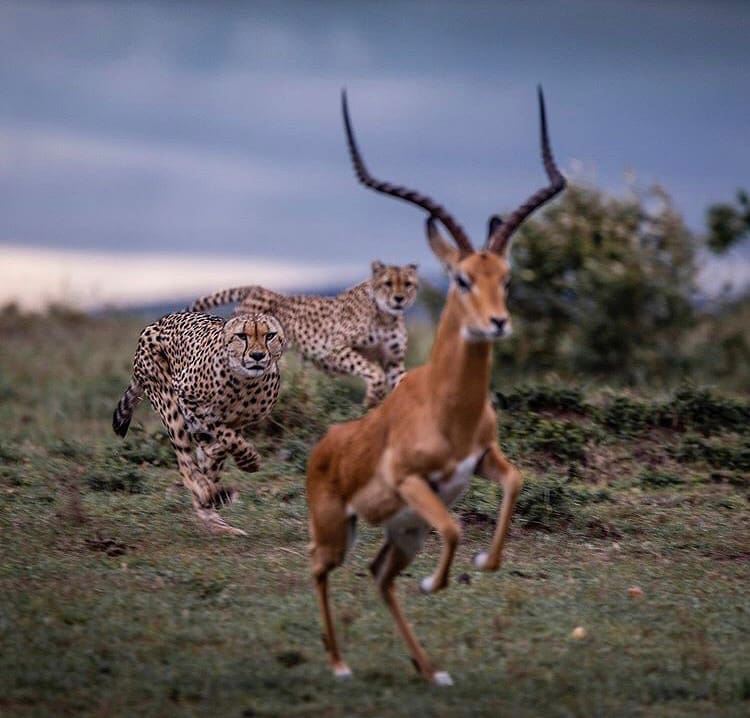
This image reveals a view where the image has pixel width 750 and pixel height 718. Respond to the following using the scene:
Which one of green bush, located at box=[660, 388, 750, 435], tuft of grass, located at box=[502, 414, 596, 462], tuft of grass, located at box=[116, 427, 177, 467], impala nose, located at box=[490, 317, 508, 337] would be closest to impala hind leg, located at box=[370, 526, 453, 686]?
impala nose, located at box=[490, 317, 508, 337]

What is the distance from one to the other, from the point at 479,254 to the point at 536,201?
0.62 metres

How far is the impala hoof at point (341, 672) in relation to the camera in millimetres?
6164

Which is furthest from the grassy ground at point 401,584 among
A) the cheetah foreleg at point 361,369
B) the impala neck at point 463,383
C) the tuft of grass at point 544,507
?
the impala neck at point 463,383

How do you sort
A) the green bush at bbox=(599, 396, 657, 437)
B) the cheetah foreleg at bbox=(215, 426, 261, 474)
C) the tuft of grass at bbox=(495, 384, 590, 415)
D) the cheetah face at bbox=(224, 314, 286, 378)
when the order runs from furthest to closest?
the tuft of grass at bbox=(495, 384, 590, 415) < the green bush at bbox=(599, 396, 657, 437) < the cheetah foreleg at bbox=(215, 426, 261, 474) < the cheetah face at bbox=(224, 314, 286, 378)

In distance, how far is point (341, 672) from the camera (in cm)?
618

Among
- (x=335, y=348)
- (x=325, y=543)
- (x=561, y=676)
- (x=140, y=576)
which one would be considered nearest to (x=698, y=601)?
(x=561, y=676)

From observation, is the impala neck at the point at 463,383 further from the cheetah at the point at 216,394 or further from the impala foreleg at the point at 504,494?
the cheetah at the point at 216,394

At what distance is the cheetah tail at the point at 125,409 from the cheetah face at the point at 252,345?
1.35m

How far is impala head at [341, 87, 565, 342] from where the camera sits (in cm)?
581

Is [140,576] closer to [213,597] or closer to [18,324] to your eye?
[213,597]

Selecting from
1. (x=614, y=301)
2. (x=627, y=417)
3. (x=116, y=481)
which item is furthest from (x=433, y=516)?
(x=614, y=301)

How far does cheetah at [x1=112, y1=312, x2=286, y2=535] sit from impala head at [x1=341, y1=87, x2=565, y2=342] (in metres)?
2.68

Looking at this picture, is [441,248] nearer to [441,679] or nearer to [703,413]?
[441,679]

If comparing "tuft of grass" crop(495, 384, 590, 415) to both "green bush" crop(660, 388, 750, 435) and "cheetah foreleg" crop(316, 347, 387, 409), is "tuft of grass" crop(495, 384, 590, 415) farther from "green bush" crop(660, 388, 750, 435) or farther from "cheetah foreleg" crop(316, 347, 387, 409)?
"cheetah foreleg" crop(316, 347, 387, 409)
